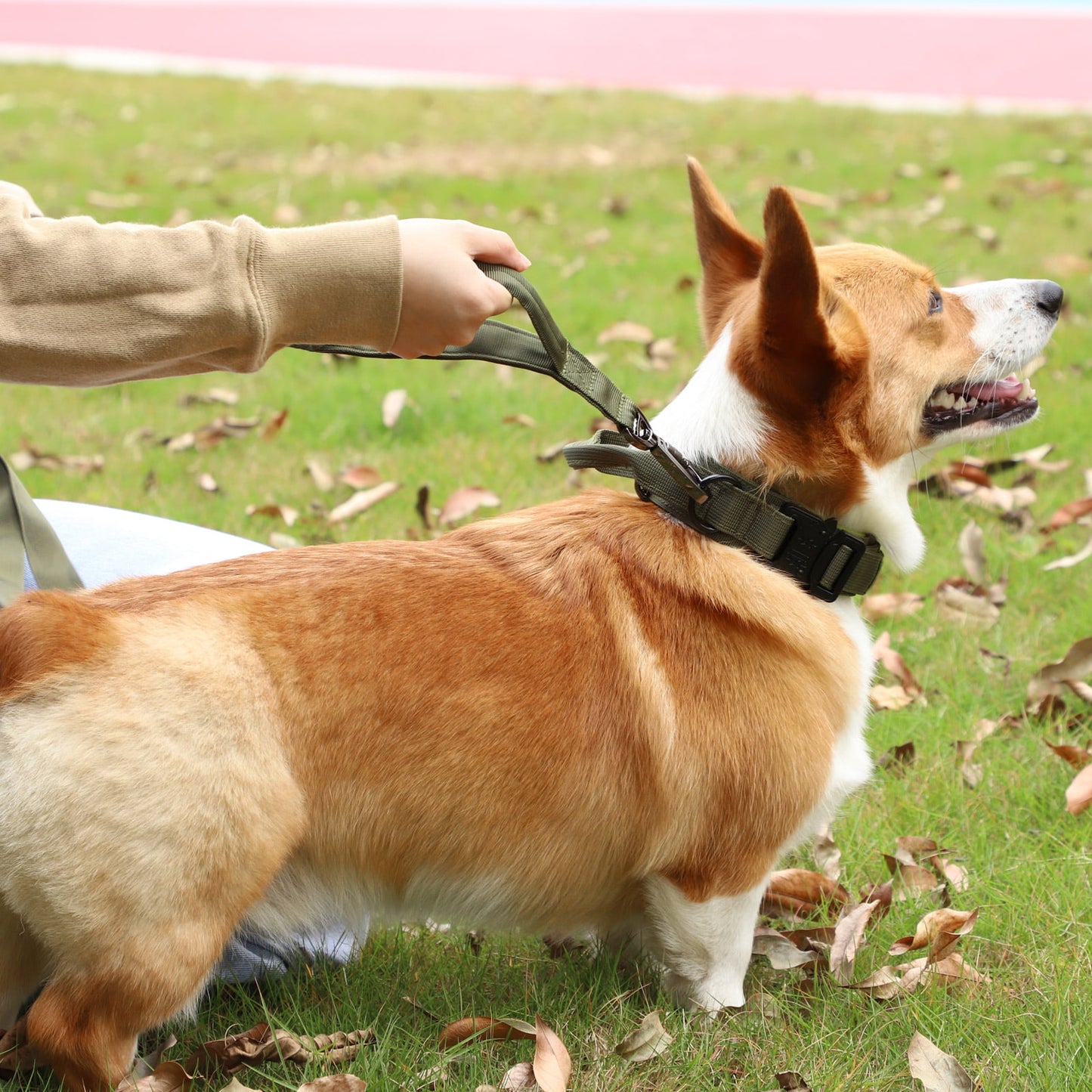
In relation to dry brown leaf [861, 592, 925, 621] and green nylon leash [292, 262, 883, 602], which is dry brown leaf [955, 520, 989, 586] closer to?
dry brown leaf [861, 592, 925, 621]

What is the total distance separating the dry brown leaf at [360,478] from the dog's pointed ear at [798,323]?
2.33m

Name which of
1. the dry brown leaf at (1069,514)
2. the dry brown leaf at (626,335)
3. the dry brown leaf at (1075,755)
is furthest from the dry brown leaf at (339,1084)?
the dry brown leaf at (626,335)

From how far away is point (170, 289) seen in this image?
178 cm

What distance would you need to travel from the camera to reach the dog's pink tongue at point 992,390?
2.28m

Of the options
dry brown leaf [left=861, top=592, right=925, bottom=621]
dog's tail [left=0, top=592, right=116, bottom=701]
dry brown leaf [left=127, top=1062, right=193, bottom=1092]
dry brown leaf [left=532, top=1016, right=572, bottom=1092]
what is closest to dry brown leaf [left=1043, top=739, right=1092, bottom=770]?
dry brown leaf [left=861, top=592, right=925, bottom=621]

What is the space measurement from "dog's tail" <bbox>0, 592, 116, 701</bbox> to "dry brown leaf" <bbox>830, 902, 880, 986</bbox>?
1403 millimetres

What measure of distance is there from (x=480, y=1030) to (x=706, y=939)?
16.4 inches

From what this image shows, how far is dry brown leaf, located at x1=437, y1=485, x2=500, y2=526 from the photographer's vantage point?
3869 mm

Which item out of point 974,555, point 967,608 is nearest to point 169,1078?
point 967,608

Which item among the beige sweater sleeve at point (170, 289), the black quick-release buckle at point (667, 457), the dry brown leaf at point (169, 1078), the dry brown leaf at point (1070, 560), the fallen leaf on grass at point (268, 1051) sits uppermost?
the beige sweater sleeve at point (170, 289)

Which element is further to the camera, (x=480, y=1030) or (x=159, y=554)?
(x=159, y=554)

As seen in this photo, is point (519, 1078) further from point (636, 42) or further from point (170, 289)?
point (636, 42)

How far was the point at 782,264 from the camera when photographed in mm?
1918

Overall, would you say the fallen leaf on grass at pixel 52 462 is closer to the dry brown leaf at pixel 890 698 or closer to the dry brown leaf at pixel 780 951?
the dry brown leaf at pixel 890 698
